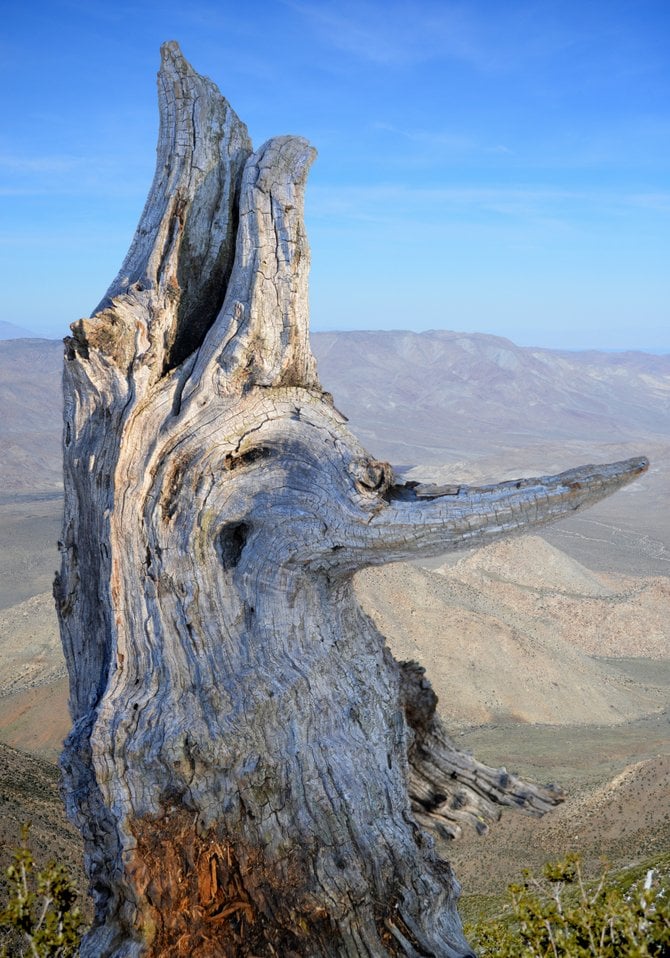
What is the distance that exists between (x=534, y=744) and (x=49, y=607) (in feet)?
62.7

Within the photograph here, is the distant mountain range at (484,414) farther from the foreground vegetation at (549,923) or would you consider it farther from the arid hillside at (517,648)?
the foreground vegetation at (549,923)

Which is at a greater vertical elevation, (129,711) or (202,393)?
(202,393)

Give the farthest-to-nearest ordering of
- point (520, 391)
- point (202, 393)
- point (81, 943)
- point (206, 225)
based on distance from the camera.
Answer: point (520, 391), point (206, 225), point (202, 393), point (81, 943)

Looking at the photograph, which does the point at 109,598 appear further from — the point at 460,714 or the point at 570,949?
the point at 460,714

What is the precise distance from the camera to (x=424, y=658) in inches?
1054

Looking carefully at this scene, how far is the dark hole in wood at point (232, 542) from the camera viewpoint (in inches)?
201

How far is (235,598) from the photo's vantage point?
505 centimetres

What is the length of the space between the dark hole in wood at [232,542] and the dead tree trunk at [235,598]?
15 millimetres

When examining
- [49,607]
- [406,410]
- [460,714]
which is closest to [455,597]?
[460,714]

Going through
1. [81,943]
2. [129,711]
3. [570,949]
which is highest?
[129,711]

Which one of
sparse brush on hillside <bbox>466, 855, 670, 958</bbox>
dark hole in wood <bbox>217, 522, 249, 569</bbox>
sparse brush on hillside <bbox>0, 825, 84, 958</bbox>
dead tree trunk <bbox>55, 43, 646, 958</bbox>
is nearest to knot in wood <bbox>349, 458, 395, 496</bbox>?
dead tree trunk <bbox>55, 43, 646, 958</bbox>

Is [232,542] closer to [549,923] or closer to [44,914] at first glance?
[44,914]

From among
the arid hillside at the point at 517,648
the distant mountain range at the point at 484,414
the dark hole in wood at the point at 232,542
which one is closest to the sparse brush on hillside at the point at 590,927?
the dark hole in wood at the point at 232,542

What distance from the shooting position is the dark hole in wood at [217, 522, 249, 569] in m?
5.12
